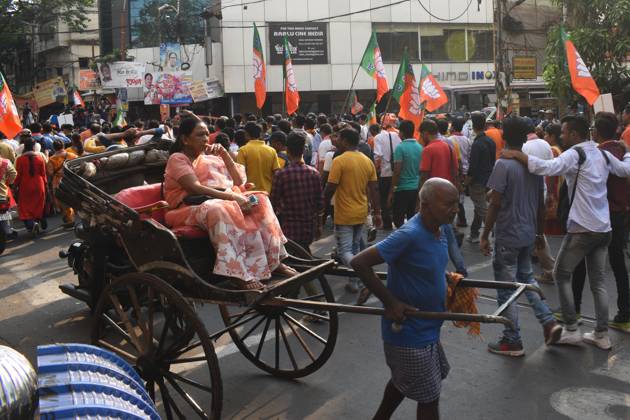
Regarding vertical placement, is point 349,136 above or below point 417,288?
above

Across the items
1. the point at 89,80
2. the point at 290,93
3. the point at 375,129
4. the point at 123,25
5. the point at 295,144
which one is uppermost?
the point at 123,25

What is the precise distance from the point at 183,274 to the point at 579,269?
142 inches

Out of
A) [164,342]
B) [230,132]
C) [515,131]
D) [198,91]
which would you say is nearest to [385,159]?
[230,132]

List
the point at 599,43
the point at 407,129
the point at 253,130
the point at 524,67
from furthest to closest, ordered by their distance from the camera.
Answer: the point at 524,67 < the point at 599,43 < the point at 407,129 < the point at 253,130

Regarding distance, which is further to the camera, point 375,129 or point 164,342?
point 375,129

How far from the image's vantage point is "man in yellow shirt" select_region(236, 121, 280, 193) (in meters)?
8.03

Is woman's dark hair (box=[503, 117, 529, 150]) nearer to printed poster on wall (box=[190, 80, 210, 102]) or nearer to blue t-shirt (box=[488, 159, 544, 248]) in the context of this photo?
blue t-shirt (box=[488, 159, 544, 248])

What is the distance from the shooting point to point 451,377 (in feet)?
16.1

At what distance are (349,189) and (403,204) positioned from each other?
2.58 meters

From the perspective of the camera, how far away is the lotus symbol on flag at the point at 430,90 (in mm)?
13755

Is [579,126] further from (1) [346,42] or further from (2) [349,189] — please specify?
(1) [346,42]

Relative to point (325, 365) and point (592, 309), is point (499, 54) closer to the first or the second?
point (592, 309)

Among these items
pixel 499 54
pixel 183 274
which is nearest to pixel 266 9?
pixel 499 54

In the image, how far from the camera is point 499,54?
1891 cm
